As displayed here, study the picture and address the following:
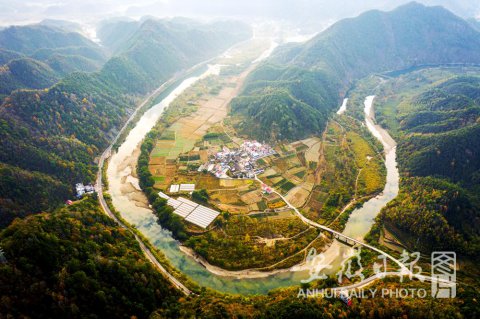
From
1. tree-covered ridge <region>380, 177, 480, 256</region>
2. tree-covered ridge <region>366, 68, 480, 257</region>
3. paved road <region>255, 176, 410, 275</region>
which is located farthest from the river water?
tree-covered ridge <region>380, 177, 480, 256</region>

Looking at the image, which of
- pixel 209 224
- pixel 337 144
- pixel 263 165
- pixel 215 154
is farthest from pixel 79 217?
pixel 337 144

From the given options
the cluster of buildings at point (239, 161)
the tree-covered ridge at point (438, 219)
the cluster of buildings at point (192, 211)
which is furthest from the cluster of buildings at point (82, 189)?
the tree-covered ridge at point (438, 219)

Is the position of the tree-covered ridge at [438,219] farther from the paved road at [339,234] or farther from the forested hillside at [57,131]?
the forested hillside at [57,131]

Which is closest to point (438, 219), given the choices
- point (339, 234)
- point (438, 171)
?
point (339, 234)

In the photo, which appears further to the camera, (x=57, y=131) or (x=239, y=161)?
(x=57, y=131)

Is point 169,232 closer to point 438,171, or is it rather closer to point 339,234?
point 339,234

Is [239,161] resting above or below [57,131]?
below

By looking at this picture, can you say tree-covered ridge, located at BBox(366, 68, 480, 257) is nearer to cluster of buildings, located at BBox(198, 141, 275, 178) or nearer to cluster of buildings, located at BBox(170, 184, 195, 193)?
cluster of buildings, located at BBox(198, 141, 275, 178)
